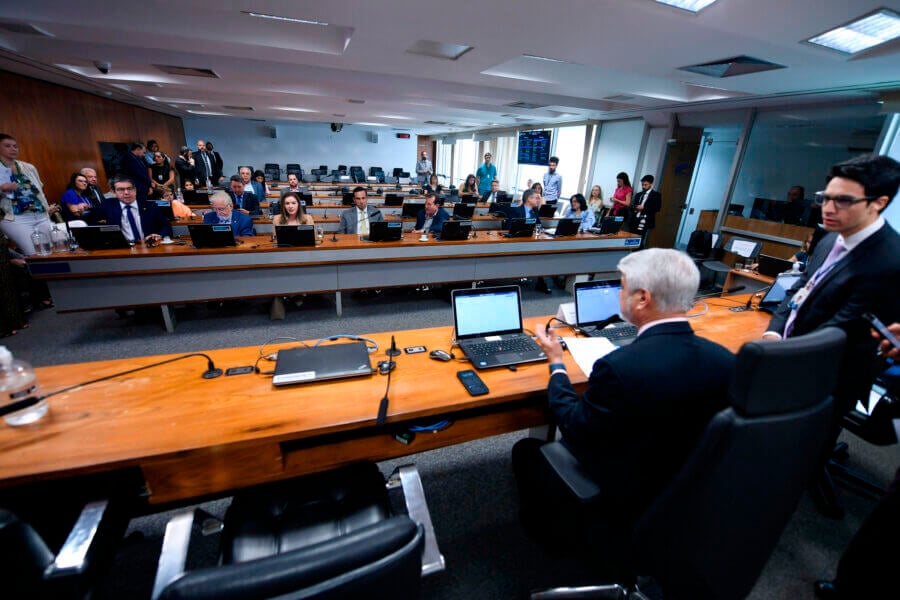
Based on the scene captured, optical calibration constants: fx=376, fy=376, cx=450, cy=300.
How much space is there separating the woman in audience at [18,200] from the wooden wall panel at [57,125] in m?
2.03

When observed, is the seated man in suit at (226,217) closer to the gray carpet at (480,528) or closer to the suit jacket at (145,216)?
the suit jacket at (145,216)

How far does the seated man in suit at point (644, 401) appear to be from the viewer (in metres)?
1.06

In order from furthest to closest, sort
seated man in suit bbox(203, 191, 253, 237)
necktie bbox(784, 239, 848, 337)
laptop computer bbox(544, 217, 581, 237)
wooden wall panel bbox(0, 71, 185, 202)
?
wooden wall panel bbox(0, 71, 185, 202)
laptop computer bbox(544, 217, 581, 237)
seated man in suit bbox(203, 191, 253, 237)
necktie bbox(784, 239, 848, 337)

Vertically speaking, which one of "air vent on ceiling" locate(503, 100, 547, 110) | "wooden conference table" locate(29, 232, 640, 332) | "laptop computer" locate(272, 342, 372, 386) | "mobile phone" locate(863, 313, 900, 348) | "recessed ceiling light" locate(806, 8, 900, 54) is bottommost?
"wooden conference table" locate(29, 232, 640, 332)

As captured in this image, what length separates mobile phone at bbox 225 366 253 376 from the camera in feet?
5.04

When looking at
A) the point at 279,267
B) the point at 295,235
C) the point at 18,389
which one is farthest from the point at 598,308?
the point at 279,267

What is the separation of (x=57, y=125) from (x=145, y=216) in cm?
432

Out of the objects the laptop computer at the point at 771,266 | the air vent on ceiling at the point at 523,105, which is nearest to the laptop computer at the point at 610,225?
the laptop computer at the point at 771,266

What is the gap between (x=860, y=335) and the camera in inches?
66.1

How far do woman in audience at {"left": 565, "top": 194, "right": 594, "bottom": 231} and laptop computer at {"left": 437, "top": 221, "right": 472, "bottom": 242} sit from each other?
87.6 inches

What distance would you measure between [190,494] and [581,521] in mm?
1311

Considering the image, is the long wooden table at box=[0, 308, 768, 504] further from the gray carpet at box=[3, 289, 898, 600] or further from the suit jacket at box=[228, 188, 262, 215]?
the suit jacket at box=[228, 188, 262, 215]

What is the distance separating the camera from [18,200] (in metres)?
3.94

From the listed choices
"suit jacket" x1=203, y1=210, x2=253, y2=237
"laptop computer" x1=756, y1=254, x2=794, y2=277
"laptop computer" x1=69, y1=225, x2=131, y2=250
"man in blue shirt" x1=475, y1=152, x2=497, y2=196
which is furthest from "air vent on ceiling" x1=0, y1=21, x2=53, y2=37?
"man in blue shirt" x1=475, y1=152, x2=497, y2=196
